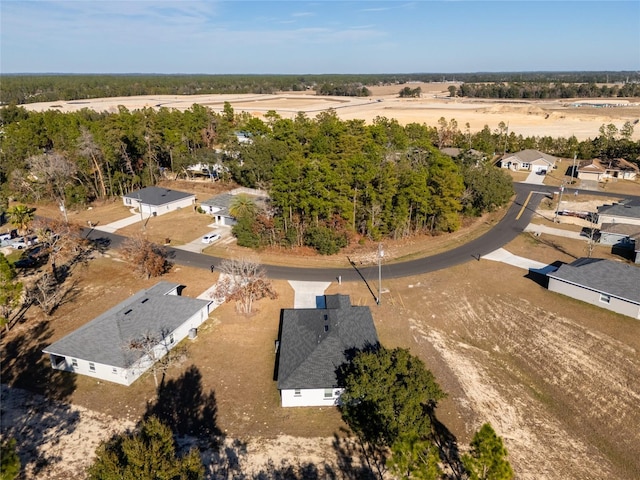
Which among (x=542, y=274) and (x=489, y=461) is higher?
(x=489, y=461)

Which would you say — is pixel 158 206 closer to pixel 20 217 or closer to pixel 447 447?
pixel 20 217

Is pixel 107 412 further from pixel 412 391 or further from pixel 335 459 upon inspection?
pixel 412 391

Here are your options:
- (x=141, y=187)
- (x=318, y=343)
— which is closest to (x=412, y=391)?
(x=318, y=343)

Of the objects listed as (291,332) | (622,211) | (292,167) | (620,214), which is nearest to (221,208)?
(292,167)

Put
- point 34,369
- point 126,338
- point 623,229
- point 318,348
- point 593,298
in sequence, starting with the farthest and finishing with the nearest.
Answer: point 623,229, point 593,298, point 34,369, point 126,338, point 318,348

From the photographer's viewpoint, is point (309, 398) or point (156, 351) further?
point (156, 351)

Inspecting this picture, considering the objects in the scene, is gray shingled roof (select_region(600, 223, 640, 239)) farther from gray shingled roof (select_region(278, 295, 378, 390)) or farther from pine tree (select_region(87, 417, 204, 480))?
pine tree (select_region(87, 417, 204, 480))
